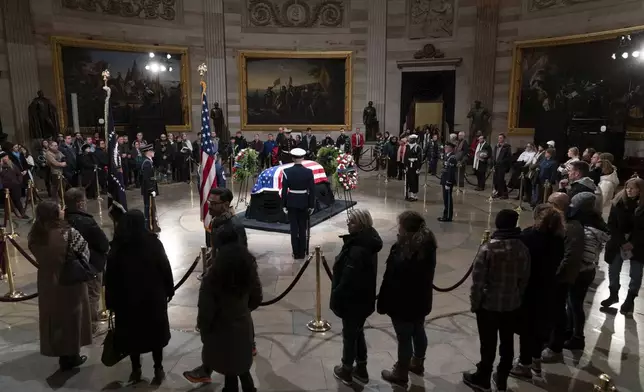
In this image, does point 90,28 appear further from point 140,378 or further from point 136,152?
point 140,378

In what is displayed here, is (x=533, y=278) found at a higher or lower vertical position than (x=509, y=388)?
higher

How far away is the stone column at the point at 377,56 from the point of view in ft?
72.6

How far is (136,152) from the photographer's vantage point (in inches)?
608

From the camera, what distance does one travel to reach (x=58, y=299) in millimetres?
4574

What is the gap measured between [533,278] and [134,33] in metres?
19.8

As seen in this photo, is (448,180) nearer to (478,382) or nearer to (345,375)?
(478,382)

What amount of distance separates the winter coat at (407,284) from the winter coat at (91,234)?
9.52ft

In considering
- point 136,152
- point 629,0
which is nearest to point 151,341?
point 136,152

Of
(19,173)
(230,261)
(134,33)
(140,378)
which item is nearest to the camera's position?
(230,261)

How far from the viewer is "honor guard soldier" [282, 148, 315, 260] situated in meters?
8.22

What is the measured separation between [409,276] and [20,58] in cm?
1703

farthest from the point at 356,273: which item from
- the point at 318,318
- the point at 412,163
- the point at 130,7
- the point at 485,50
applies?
the point at 130,7

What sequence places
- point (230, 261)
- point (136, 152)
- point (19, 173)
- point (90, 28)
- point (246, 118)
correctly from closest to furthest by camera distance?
point (230, 261), point (19, 173), point (136, 152), point (90, 28), point (246, 118)

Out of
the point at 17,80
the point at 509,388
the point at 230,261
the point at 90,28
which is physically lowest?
the point at 509,388
